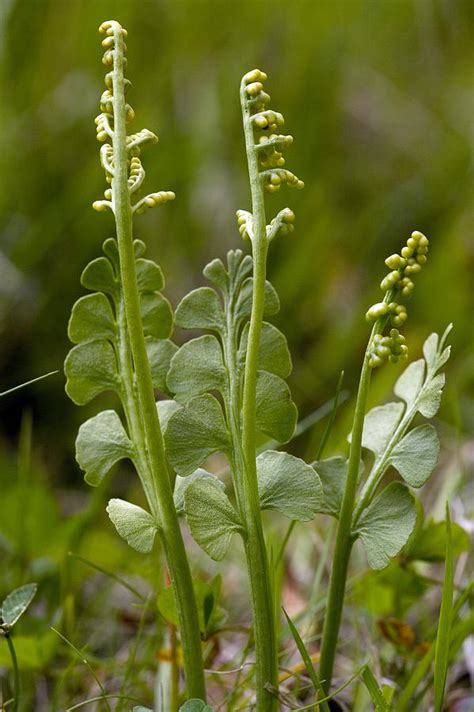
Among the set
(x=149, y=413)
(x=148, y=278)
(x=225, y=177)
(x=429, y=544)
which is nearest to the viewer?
(x=149, y=413)

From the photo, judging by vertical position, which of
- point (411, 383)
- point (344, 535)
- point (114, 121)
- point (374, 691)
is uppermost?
point (114, 121)

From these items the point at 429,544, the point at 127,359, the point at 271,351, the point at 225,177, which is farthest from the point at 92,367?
the point at 225,177

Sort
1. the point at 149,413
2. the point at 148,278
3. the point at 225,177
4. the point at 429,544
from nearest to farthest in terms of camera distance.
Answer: the point at 149,413 → the point at 148,278 → the point at 429,544 → the point at 225,177

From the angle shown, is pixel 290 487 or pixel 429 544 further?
pixel 429 544

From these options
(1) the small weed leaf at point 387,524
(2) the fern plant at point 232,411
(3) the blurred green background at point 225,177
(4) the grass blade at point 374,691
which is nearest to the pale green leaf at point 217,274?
(2) the fern plant at point 232,411

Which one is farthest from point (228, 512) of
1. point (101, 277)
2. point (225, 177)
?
point (225, 177)

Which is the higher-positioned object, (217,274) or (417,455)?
(217,274)

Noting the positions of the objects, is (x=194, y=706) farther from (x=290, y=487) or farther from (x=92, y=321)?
(x=92, y=321)
